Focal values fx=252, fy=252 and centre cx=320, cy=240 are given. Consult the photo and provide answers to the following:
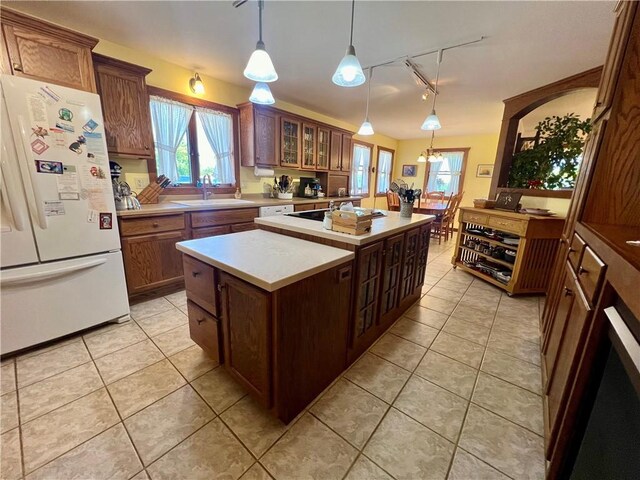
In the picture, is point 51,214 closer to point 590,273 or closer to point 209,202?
point 209,202

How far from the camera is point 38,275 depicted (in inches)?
64.1

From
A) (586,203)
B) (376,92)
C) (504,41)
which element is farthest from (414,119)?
(586,203)

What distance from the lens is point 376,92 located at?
350 centimetres

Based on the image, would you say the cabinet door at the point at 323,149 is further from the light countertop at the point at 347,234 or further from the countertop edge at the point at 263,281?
the countertop edge at the point at 263,281

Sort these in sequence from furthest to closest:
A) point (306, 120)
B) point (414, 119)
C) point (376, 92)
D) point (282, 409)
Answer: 1. point (414, 119)
2. point (306, 120)
3. point (376, 92)
4. point (282, 409)

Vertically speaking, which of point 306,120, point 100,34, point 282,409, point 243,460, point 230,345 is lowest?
point 243,460

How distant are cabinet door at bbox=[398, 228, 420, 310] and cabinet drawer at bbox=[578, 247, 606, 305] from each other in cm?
106

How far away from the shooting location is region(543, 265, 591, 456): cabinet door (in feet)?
3.16

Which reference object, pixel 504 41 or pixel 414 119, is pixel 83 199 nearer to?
pixel 504 41

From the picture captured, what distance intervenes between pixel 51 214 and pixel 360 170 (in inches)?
223

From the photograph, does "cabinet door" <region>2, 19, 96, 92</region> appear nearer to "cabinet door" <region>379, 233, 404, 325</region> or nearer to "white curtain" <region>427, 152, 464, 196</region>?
"cabinet door" <region>379, 233, 404, 325</region>

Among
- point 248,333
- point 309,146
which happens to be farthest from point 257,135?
point 248,333

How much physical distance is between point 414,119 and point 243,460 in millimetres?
5464

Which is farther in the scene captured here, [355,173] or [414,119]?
[355,173]
